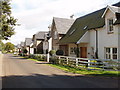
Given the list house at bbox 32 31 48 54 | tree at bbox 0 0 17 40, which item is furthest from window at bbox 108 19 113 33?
house at bbox 32 31 48 54

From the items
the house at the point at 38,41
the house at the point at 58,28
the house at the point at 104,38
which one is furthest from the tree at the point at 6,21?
the house at the point at 38,41

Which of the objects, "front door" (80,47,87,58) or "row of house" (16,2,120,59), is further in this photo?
"front door" (80,47,87,58)

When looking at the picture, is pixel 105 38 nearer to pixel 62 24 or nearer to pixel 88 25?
pixel 88 25

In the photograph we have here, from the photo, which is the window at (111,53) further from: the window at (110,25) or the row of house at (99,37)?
the window at (110,25)

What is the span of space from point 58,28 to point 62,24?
1.79 m

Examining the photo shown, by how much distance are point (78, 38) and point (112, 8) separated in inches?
284

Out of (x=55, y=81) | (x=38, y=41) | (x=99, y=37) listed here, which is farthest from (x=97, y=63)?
(x=38, y=41)

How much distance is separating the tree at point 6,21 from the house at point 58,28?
300 inches

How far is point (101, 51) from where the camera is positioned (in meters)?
19.3

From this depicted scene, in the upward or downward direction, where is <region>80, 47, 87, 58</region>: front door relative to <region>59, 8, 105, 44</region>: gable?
downward

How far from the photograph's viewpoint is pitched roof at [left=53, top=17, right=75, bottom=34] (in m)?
30.4

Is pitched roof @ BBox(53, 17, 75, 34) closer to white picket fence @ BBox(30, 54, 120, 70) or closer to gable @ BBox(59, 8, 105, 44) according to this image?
gable @ BBox(59, 8, 105, 44)

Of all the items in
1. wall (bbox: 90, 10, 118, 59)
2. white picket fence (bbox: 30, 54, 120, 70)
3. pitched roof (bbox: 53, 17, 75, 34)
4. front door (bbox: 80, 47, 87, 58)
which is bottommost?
white picket fence (bbox: 30, 54, 120, 70)

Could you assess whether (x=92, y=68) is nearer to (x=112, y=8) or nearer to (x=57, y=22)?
(x=112, y=8)
